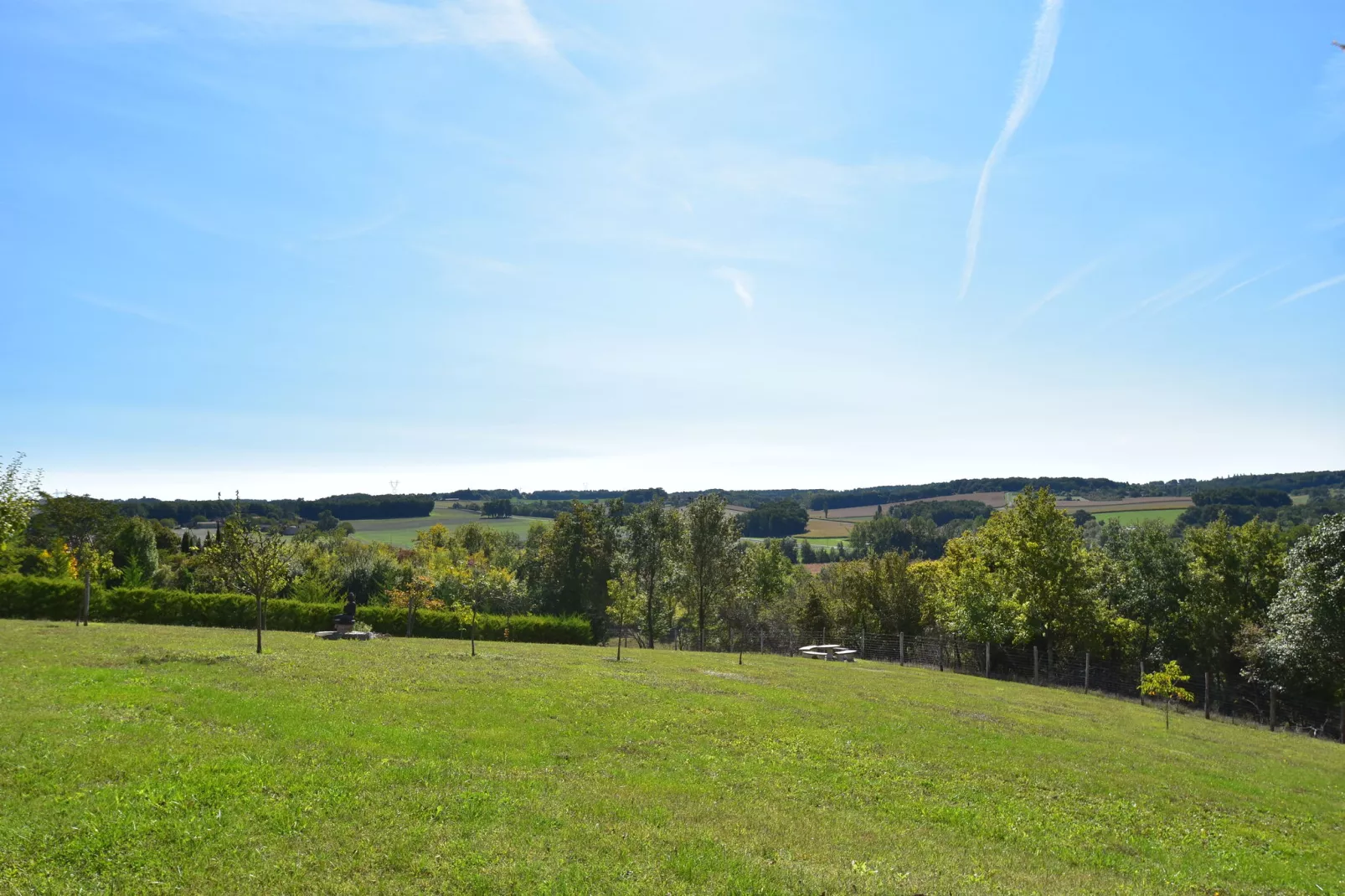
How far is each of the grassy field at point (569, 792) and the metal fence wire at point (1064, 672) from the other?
20778mm

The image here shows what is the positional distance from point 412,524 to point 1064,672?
14987cm

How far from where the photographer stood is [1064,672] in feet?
146

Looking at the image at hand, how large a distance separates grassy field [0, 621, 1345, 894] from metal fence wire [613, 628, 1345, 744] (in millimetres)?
20778

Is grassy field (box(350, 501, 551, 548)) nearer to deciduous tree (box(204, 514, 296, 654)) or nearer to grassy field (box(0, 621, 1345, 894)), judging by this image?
deciduous tree (box(204, 514, 296, 654))

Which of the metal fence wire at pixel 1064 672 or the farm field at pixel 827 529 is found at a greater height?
the farm field at pixel 827 529

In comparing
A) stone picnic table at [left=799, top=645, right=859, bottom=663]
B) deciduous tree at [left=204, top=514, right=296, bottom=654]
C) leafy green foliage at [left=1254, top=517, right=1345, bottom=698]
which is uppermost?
deciduous tree at [left=204, top=514, right=296, bottom=654]

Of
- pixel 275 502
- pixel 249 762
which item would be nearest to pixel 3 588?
pixel 249 762

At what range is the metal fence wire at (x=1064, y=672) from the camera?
38781 mm

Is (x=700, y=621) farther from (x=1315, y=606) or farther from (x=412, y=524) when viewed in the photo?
(x=412, y=524)

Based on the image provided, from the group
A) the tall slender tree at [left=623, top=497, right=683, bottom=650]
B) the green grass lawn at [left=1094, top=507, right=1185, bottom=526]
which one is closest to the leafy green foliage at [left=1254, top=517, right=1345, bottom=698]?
the tall slender tree at [left=623, top=497, right=683, bottom=650]

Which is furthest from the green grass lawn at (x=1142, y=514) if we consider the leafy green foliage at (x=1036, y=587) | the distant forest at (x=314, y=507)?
the distant forest at (x=314, y=507)

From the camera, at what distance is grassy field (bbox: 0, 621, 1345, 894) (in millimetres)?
8211

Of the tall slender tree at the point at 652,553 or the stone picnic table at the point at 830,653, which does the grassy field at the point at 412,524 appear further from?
the stone picnic table at the point at 830,653

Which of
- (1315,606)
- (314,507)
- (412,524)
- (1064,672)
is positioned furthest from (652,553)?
(314,507)
